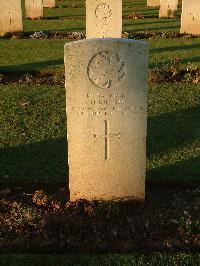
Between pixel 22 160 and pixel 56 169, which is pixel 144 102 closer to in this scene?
pixel 56 169

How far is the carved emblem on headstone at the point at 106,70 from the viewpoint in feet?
15.4

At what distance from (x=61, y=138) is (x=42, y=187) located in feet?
5.14

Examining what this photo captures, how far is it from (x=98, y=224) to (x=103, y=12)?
9365 millimetres

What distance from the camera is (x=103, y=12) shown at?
13.1 meters

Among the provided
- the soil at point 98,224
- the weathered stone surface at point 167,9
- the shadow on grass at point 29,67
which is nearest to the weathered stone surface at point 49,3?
the weathered stone surface at point 167,9

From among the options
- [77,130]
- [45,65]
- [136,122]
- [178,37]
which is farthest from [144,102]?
[178,37]

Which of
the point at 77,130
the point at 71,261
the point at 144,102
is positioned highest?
the point at 144,102

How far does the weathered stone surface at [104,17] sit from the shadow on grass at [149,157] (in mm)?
5731

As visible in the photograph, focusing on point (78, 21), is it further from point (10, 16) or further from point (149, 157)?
point (149, 157)

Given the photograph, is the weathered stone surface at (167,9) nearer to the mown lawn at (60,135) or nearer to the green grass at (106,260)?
the mown lawn at (60,135)

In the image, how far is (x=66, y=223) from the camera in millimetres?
4961

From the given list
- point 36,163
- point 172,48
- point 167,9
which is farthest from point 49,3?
point 36,163

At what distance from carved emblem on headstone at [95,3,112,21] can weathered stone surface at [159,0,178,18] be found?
9.55 m

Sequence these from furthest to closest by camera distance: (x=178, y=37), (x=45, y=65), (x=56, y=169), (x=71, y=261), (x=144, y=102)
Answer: (x=178, y=37) → (x=45, y=65) → (x=56, y=169) → (x=144, y=102) → (x=71, y=261)
